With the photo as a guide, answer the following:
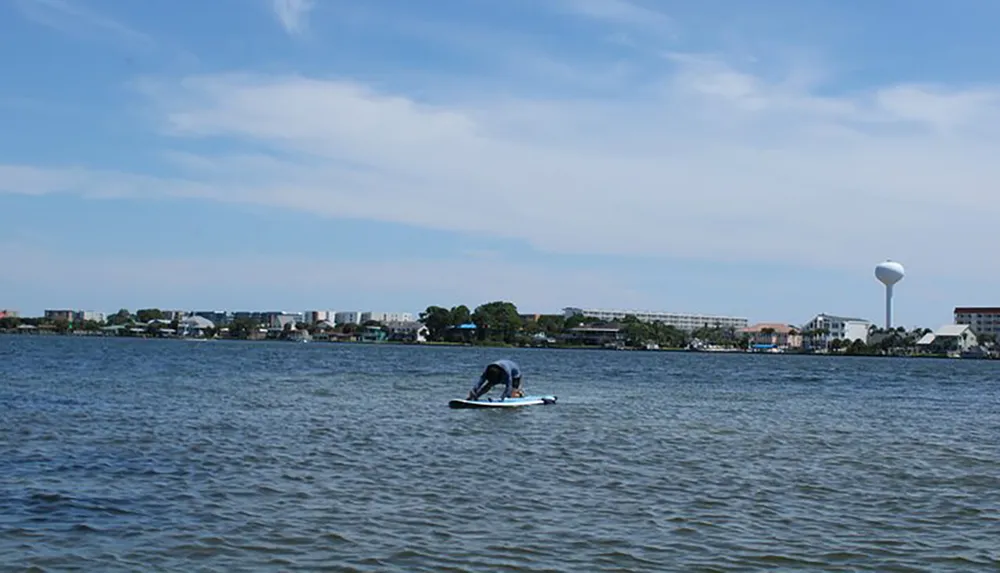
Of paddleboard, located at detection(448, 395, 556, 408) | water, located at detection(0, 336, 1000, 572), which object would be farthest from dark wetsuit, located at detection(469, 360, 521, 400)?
water, located at detection(0, 336, 1000, 572)

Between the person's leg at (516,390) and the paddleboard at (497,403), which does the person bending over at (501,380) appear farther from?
the paddleboard at (497,403)

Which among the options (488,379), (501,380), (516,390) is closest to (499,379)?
(501,380)

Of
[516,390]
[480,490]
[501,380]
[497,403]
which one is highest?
[501,380]

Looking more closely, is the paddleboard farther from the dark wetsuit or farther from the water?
the water

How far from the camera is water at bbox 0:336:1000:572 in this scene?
569 inches

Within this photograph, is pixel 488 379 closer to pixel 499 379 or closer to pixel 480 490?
pixel 499 379

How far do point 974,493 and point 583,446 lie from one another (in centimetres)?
1011

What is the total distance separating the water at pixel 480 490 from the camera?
47.4ft

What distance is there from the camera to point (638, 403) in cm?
4684

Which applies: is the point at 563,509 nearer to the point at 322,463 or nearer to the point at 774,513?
the point at 774,513

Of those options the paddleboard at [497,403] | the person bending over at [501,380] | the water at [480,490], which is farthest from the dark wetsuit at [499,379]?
the water at [480,490]

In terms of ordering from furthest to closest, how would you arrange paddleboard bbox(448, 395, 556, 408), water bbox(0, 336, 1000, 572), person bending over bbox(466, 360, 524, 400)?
person bending over bbox(466, 360, 524, 400) → paddleboard bbox(448, 395, 556, 408) → water bbox(0, 336, 1000, 572)

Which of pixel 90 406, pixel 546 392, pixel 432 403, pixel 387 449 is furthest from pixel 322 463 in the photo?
pixel 546 392

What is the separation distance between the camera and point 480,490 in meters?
19.9
